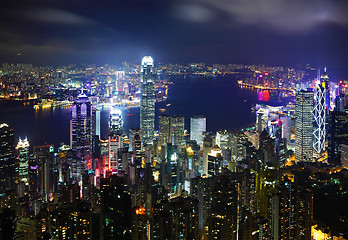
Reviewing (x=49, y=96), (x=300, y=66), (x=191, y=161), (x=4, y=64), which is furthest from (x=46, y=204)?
(x=300, y=66)

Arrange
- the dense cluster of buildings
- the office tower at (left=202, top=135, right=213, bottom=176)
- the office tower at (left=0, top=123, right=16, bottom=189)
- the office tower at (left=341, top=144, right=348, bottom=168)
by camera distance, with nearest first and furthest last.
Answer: the dense cluster of buildings < the office tower at (left=0, top=123, right=16, bottom=189) < the office tower at (left=202, top=135, right=213, bottom=176) < the office tower at (left=341, top=144, right=348, bottom=168)

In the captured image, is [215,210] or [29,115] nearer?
[215,210]

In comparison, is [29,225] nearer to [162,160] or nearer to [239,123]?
[162,160]

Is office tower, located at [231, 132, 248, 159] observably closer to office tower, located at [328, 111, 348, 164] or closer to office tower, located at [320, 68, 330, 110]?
office tower, located at [328, 111, 348, 164]

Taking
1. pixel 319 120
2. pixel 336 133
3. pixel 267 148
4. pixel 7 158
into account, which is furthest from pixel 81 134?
pixel 319 120

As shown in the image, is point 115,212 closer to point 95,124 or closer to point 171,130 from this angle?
point 95,124

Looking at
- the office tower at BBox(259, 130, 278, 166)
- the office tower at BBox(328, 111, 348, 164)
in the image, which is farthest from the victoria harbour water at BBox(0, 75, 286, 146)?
the office tower at BBox(328, 111, 348, 164)
